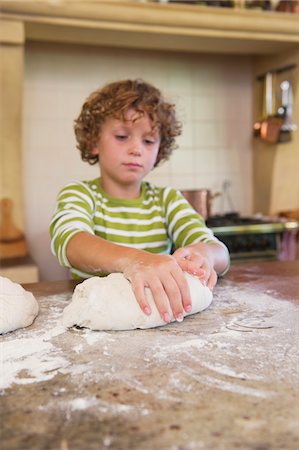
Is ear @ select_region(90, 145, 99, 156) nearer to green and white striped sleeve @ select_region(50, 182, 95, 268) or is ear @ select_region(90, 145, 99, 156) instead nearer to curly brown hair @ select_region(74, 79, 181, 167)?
curly brown hair @ select_region(74, 79, 181, 167)

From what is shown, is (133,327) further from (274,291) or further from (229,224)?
(229,224)

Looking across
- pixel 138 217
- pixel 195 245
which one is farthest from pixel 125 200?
pixel 195 245

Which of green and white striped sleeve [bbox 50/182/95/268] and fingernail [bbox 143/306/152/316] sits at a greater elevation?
green and white striped sleeve [bbox 50/182/95/268]

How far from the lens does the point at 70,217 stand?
1002 millimetres

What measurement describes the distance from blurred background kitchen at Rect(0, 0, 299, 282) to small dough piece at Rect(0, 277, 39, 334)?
1.12 metres

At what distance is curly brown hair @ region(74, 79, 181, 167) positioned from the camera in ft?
3.71

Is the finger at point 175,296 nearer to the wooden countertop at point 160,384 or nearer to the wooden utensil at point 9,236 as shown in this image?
the wooden countertop at point 160,384

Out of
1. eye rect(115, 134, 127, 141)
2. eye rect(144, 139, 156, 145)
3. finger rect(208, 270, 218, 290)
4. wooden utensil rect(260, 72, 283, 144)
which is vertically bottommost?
finger rect(208, 270, 218, 290)

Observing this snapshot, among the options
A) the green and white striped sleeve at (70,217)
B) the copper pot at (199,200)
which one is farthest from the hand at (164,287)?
the copper pot at (199,200)

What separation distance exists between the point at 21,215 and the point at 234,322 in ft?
4.98

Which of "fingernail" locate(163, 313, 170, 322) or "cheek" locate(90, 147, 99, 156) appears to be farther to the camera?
"cheek" locate(90, 147, 99, 156)

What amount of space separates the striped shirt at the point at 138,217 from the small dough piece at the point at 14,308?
0.88ft

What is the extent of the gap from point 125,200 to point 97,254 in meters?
0.33

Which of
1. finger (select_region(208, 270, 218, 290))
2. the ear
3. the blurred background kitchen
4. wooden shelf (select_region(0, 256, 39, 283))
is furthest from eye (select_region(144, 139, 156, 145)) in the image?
wooden shelf (select_region(0, 256, 39, 283))
